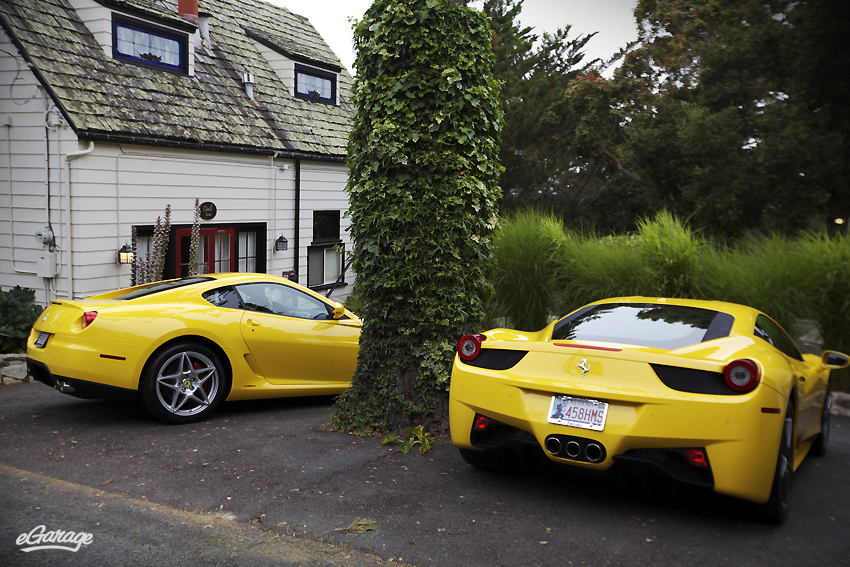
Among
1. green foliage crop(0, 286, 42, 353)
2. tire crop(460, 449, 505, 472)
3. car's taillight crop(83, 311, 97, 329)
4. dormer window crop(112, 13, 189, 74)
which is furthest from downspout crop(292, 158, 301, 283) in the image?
tire crop(460, 449, 505, 472)

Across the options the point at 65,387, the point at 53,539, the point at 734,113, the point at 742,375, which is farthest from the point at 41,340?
the point at 734,113

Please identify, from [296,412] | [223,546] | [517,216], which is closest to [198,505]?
[223,546]

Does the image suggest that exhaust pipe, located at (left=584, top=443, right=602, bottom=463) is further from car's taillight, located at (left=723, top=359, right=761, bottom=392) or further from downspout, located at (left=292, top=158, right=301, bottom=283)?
downspout, located at (left=292, top=158, right=301, bottom=283)

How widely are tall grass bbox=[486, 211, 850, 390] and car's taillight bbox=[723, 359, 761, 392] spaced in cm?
381

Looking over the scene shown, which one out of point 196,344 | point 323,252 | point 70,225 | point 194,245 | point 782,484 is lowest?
point 782,484

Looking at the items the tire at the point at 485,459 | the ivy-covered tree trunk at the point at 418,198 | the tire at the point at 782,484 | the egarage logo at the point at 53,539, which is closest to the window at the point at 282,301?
the ivy-covered tree trunk at the point at 418,198

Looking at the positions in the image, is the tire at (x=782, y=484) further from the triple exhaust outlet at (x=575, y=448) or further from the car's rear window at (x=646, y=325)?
the triple exhaust outlet at (x=575, y=448)

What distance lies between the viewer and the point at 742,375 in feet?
12.1

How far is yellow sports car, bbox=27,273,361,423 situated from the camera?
19.2ft

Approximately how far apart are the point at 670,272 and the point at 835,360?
2.63m

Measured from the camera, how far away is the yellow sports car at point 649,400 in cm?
368

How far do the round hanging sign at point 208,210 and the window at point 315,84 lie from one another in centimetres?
447

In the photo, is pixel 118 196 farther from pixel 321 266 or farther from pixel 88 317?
pixel 321 266

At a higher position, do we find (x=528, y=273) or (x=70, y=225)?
(x=70, y=225)
